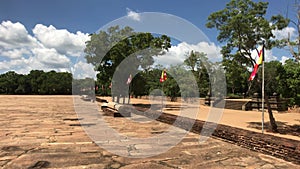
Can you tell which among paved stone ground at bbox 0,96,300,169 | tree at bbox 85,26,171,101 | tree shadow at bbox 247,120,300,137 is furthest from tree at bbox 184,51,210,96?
paved stone ground at bbox 0,96,300,169

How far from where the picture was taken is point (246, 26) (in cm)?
951

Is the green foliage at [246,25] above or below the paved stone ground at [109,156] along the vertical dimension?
above

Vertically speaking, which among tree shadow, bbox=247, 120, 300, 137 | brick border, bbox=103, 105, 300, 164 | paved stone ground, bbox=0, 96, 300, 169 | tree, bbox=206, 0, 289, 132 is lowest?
tree shadow, bbox=247, 120, 300, 137

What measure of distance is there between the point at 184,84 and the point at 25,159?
25.8 m

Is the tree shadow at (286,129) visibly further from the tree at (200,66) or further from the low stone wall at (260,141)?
the tree at (200,66)

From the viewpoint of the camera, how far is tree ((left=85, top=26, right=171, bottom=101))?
64.9 feet

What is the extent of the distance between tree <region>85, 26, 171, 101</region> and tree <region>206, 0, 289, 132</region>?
10.3 metres

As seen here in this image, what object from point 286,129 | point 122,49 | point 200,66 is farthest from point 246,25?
point 200,66

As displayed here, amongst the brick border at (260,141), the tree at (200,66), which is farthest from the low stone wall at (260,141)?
the tree at (200,66)

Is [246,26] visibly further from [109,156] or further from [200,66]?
[200,66]

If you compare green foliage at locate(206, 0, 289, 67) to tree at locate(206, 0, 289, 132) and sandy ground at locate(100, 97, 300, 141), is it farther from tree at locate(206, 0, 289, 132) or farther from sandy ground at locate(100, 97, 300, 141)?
sandy ground at locate(100, 97, 300, 141)

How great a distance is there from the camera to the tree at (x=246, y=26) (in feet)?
31.4

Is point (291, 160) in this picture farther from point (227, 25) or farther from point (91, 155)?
point (227, 25)

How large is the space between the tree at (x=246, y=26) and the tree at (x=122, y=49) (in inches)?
407
